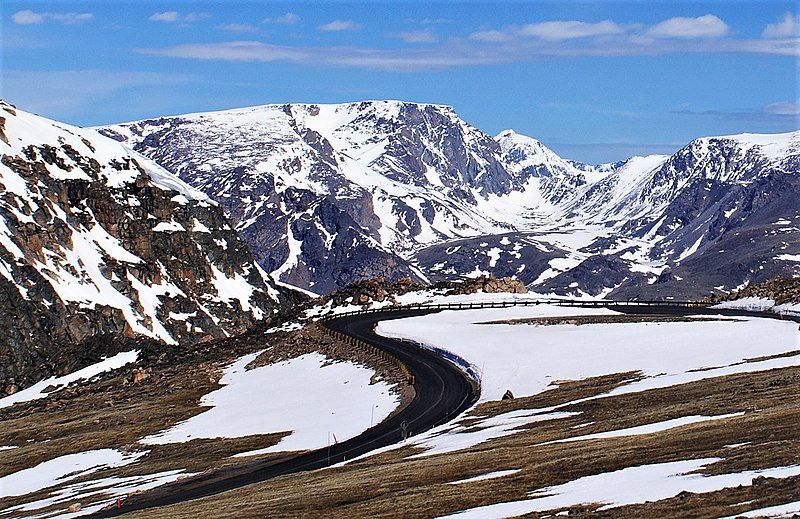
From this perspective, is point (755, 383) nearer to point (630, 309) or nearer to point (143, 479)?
point (143, 479)

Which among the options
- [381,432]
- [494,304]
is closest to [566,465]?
[381,432]

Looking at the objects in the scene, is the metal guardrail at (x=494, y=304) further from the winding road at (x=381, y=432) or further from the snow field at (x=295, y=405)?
the snow field at (x=295, y=405)

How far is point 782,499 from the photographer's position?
1019 inches

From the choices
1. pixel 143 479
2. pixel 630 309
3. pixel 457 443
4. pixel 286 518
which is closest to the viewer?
pixel 286 518

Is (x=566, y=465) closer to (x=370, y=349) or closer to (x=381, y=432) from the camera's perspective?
(x=381, y=432)

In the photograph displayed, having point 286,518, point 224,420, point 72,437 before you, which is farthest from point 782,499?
point 72,437

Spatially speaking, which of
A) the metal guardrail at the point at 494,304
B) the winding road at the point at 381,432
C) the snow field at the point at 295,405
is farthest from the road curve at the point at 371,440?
the metal guardrail at the point at 494,304

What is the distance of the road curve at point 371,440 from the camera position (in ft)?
159

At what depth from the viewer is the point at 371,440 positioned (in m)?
57.2

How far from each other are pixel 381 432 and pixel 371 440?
8.24 feet

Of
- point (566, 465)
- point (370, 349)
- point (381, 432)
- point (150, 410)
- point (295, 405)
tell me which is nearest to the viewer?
point (566, 465)

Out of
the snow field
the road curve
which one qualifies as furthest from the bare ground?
the road curve

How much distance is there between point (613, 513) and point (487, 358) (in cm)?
5599

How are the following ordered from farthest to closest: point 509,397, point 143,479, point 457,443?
point 509,397, point 143,479, point 457,443
